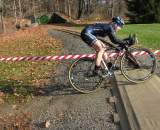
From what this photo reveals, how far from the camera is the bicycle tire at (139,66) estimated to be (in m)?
10.5

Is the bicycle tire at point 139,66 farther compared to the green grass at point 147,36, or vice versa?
the green grass at point 147,36

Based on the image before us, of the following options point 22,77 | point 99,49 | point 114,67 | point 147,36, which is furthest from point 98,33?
point 147,36

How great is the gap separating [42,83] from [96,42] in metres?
2.53

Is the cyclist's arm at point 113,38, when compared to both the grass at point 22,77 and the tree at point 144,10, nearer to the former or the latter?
the grass at point 22,77

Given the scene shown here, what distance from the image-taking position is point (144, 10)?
145 feet

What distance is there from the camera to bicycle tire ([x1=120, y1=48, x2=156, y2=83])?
1047 centimetres

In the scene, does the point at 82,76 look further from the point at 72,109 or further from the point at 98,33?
the point at 72,109

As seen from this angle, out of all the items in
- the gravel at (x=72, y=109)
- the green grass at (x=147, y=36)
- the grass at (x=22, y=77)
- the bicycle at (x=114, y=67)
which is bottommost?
the green grass at (x=147, y=36)

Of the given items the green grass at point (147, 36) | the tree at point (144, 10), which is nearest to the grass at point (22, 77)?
the green grass at point (147, 36)

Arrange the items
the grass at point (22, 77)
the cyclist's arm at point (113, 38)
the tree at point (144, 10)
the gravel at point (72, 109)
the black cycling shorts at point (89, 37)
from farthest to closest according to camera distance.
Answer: the tree at point (144, 10) < the grass at point (22, 77) < the black cycling shorts at point (89, 37) < the cyclist's arm at point (113, 38) < the gravel at point (72, 109)

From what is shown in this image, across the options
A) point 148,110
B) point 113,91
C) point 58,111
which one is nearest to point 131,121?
point 148,110

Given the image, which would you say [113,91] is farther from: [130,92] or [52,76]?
[52,76]

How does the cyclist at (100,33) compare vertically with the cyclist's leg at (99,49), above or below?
above

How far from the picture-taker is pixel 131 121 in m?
7.76
